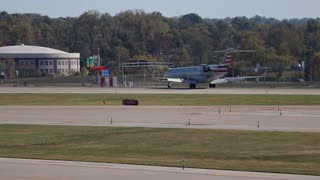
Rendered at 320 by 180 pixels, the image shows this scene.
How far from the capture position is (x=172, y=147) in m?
38.5

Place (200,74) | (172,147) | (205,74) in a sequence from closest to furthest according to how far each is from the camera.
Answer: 1. (172,147)
2. (205,74)
3. (200,74)

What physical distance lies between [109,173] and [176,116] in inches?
1216

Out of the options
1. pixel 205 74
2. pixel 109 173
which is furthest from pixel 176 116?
pixel 205 74

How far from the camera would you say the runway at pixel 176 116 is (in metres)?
50.8

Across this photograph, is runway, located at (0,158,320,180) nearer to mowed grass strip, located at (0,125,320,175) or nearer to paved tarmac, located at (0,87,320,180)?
paved tarmac, located at (0,87,320,180)

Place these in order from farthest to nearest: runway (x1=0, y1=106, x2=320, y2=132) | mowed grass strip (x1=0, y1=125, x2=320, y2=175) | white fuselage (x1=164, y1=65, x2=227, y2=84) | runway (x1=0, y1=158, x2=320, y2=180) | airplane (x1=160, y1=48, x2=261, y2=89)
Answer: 1. white fuselage (x1=164, y1=65, x2=227, y2=84)
2. airplane (x1=160, y1=48, x2=261, y2=89)
3. runway (x1=0, y1=106, x2=320, y2=132)
4. mowed grass strip (x1=0, y1=125, x2=320, y2=175)
5. runway (x1=0, y1=158, x2=320, y2=180)

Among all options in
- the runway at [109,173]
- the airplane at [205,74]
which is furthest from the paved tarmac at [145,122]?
the airplane at [205,74]

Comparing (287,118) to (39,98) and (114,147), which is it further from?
(39,98)

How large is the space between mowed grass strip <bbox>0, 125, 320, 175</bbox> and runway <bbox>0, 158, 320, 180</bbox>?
126 centimetres

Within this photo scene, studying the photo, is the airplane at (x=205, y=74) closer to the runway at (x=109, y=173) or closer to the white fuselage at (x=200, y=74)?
the white fuselage at (x=200, y=74)

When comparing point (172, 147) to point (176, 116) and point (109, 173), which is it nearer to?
point (109, 173)

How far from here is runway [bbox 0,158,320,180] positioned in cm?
2734

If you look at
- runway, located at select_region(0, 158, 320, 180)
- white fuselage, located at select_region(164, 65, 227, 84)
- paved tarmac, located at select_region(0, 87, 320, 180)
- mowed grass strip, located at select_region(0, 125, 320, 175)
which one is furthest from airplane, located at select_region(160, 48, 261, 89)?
runway, located at select_region(0, 158, 320, 180)

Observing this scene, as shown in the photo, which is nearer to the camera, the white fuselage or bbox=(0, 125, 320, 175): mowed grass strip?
bbox=(0, 125, 320, 175): mowed grass strip
